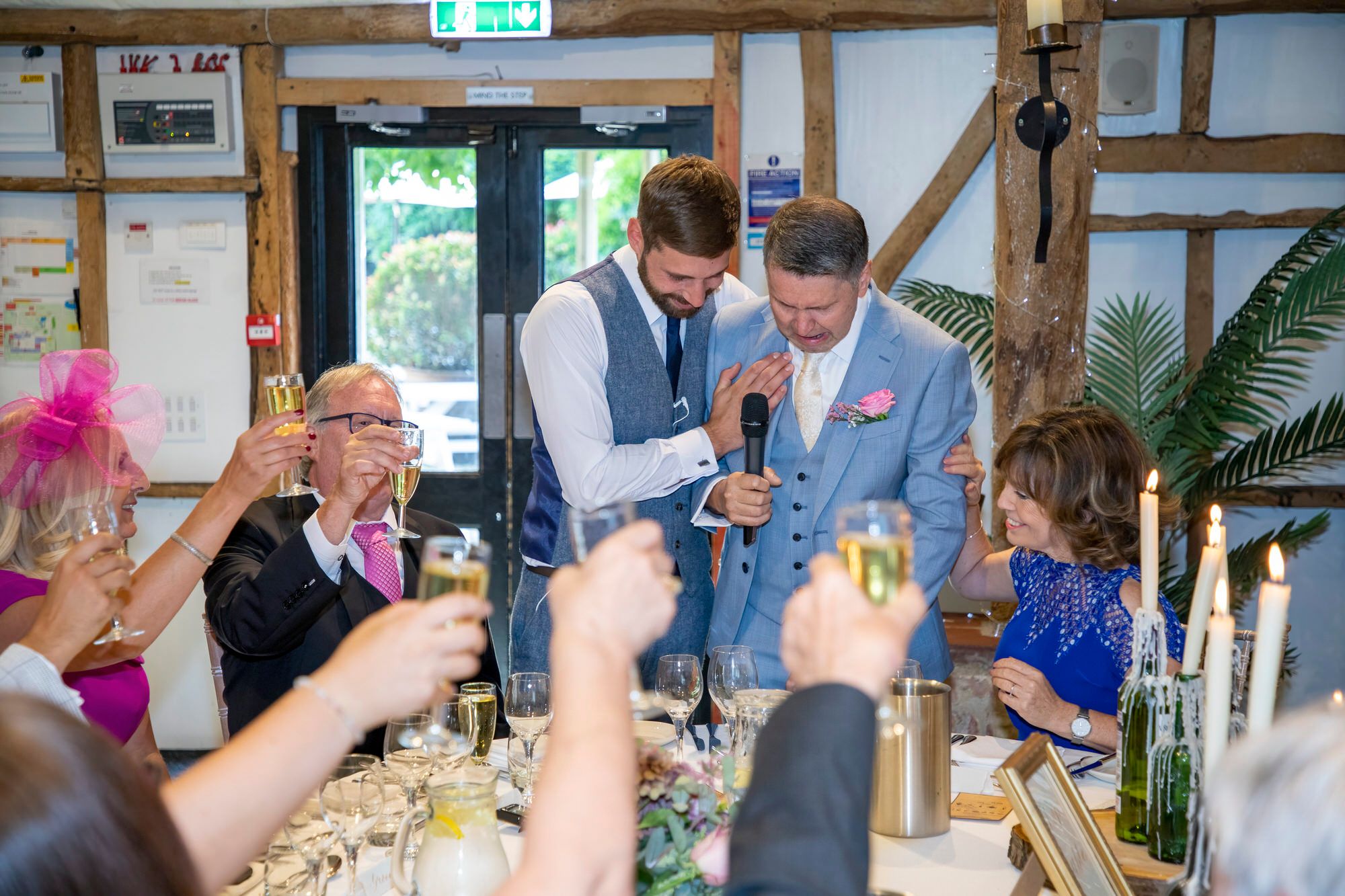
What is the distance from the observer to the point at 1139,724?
161 centimetres

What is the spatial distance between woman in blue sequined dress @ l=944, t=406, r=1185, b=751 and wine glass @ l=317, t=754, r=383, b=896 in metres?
1.25

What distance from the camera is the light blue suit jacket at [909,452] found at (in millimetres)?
2549

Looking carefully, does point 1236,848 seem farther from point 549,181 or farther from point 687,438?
point 549,181

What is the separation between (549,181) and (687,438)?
276 cm

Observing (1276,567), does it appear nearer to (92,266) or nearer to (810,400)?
(810,400)

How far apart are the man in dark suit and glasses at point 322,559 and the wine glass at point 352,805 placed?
0.77 metres

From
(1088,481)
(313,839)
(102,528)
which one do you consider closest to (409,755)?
(313,839)

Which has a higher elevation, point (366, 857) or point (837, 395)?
point (837, 395)

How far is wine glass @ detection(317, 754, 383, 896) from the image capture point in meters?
1.47

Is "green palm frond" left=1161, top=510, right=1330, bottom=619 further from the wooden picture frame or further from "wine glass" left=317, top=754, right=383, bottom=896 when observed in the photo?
"wine glass" left=317, top=754, right=383, bottom=896

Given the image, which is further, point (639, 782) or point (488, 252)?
point (488, 252)

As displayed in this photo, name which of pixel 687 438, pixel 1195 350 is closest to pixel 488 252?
pixel 687 438

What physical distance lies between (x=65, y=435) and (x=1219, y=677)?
6.13ft

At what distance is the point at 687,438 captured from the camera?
2635 millimetres
